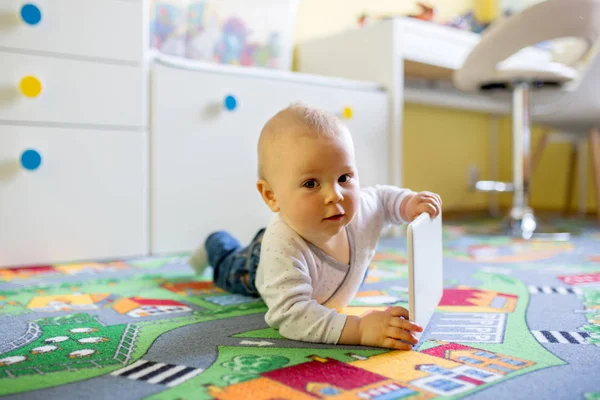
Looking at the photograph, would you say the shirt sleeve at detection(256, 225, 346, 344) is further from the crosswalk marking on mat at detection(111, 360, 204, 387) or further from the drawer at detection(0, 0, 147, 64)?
the drawer at detection(0, 0, 147, 64)

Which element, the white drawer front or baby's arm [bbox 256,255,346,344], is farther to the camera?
the white drawer front

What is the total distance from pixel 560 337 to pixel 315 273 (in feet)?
1.08

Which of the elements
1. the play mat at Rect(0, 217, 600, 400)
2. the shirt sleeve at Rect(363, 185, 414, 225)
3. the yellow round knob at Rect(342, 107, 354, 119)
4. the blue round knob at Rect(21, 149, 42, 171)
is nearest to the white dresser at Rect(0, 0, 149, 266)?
the blue round knob at Rect(21, 149, 42, 171)

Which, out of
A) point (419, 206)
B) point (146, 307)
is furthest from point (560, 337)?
point (146, 307)

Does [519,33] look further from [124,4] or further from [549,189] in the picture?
[549,189]

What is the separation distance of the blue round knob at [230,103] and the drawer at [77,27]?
24 cm

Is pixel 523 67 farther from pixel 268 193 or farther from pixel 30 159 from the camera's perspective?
pixel 30 159

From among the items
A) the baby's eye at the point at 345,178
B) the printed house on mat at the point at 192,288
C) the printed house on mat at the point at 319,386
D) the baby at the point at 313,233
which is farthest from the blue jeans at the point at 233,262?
the printed house on mat at the point at 319,386

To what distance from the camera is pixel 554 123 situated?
2039 mm

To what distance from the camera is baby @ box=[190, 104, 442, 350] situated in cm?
74

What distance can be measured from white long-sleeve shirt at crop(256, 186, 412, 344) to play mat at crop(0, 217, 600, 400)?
30 millimetres

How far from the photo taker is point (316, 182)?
77 centimetres

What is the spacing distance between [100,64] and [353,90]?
0.78 meters

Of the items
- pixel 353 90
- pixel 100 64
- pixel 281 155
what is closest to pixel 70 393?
pixel 281 155
